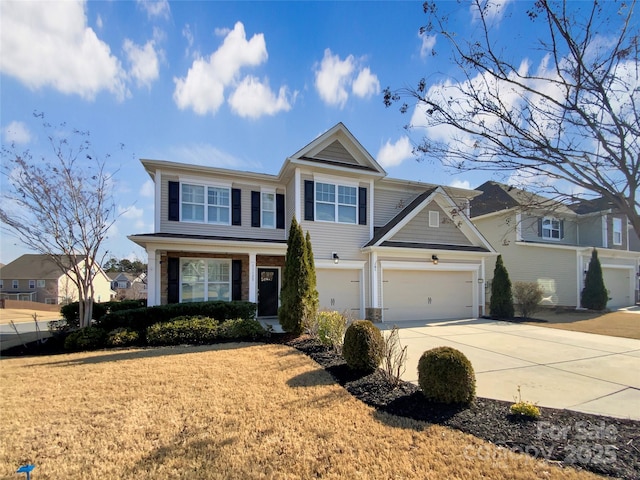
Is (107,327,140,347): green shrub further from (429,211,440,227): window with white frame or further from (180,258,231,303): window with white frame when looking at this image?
(429,211,440,227): window with white frame

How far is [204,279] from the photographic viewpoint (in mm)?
12727

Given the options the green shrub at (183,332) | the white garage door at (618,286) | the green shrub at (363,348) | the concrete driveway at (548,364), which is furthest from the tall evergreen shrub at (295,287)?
the white garage door at (618,286)

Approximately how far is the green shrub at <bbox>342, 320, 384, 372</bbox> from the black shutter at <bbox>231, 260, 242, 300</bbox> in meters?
8.09

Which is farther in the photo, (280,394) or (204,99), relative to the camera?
(204,99)

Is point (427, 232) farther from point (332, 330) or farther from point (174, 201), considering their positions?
point (174, 201)

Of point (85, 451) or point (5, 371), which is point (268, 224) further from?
point (85, 451)

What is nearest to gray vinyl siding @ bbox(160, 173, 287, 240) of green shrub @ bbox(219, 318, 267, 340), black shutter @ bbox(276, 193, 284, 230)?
black shutter @ bbox(276, 193, 284, 230)

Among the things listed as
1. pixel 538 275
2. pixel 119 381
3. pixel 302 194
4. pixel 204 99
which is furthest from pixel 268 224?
pixel 538 275

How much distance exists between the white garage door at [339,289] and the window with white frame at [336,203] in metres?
2.20

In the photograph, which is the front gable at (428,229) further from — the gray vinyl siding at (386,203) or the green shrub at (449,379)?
the green shrub at (449,379)

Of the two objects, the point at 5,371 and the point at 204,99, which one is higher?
the point at 204,99

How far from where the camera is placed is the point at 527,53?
380 centimetres

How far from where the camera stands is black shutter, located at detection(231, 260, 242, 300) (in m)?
13.0

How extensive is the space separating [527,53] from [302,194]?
923 cm
